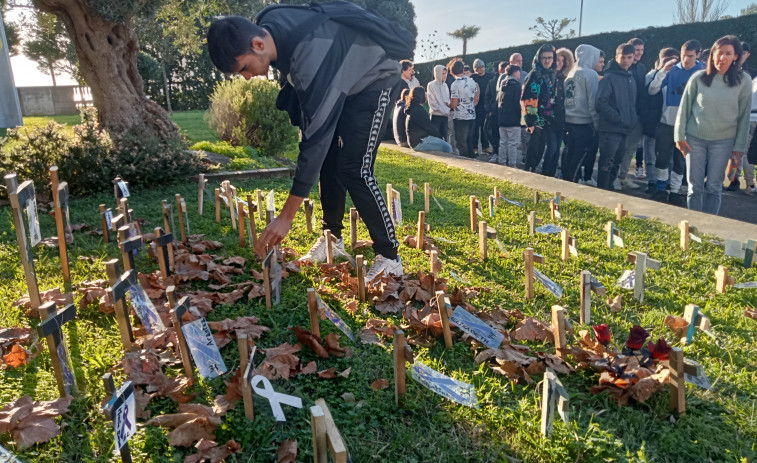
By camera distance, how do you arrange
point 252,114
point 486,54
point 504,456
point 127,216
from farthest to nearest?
point 486,54 → point 252,114 → point 127,216 → point 504,456

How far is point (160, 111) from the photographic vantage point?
7996 millimetres

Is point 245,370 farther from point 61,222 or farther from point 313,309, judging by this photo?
point 61,222

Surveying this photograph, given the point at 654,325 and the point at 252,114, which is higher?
the point at 252,114

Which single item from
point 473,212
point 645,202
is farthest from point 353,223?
point 645,202

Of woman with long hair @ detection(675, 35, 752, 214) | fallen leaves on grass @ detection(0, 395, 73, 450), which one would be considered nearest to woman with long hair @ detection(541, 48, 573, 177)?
woman with long hair @ detection(675, 35, 752, 214)

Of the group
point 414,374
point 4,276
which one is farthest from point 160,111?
point 414,374

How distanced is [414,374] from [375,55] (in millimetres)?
1804

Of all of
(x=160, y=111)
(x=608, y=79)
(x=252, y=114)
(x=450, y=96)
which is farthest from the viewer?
(x=450, y=96)

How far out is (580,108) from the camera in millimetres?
7281

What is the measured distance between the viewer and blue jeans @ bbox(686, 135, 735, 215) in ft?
16.4

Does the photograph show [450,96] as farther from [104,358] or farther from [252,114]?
[104,358]

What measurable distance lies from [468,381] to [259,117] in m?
7.79

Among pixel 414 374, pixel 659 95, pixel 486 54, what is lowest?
pixel 414 374

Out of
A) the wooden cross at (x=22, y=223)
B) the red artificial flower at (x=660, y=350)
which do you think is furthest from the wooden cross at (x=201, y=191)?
the red artificial flower at (x=660, y=350)
